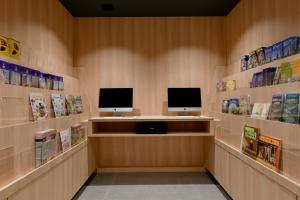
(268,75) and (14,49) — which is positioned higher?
(14,49)

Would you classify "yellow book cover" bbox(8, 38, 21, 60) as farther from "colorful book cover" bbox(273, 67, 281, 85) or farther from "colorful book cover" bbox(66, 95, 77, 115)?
"colorful book cover" bbox(273, 67, 281, 85)

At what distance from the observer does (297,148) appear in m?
1.67

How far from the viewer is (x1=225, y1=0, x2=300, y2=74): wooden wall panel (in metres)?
2.47

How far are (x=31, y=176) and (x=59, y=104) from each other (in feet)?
3.31

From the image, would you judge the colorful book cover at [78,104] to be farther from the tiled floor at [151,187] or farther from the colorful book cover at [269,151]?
the colorful book cover at [269,151]

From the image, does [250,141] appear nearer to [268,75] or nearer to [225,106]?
[268,75]

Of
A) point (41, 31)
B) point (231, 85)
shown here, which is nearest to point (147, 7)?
point (41, 31)

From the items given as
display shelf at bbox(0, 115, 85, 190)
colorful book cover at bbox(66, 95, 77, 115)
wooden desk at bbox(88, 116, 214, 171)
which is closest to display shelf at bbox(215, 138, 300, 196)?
wooden desk at bbox(88, 116, 214, 171)

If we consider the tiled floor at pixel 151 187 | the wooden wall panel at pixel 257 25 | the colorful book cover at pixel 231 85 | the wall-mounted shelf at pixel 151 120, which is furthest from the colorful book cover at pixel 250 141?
the wall-mounted shelf at pixel 151 120

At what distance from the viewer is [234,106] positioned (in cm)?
299

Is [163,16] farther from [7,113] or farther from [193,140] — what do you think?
[7,113]

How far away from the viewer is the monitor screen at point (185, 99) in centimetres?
423

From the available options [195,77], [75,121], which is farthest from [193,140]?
[75,121]

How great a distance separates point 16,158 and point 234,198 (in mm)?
2223
